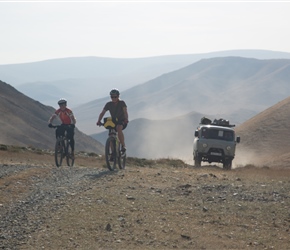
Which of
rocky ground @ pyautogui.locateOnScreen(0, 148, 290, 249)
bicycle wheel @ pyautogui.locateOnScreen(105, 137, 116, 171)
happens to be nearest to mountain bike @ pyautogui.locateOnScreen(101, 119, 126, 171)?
bicycle wheel @ pyautogui.locateOnScreen(105, 137, 116, 171)

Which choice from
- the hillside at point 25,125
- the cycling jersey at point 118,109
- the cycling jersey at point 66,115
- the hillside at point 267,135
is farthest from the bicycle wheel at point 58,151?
the hillside at point 25,125

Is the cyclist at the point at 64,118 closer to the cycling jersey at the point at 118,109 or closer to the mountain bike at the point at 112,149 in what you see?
the mountain bike at the point at 112,149

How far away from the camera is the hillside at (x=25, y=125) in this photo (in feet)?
312

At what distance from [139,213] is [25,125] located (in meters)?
100

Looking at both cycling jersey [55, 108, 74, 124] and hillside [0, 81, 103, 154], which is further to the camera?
hillside [0, 81, 103, 154]

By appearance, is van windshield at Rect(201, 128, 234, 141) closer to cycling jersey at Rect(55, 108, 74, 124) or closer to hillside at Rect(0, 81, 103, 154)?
cycling jersey at Rect(55, 108, 74, 124)

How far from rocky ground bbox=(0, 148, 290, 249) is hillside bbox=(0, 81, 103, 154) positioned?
75041mm

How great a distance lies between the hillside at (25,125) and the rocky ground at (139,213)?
246ft

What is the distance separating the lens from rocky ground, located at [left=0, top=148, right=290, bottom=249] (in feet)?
27.2

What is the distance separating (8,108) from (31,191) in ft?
346

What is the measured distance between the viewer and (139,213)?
9812 mm

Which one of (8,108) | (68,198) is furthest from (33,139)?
(68,198)

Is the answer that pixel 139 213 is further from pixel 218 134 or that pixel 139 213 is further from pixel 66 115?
pixel 218 134

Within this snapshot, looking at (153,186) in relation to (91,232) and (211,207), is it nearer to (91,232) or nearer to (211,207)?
(211,207)
